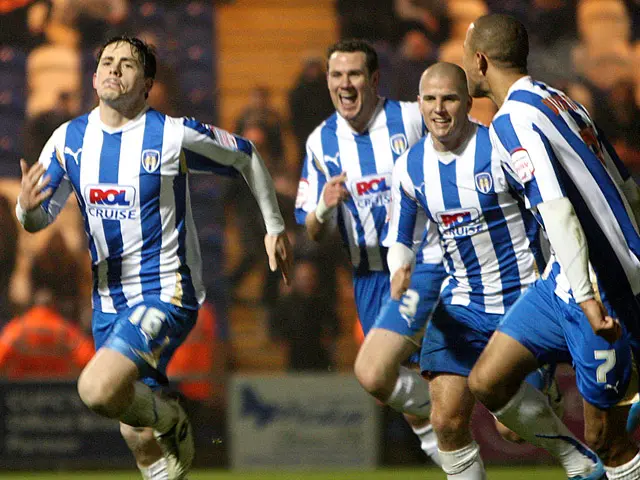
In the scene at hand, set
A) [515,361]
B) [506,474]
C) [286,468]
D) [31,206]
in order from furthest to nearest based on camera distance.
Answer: [286,468]
[506,474]
[31,206]
[515,361]

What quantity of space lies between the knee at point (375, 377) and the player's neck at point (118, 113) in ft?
5.12

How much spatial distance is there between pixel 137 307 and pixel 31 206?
0.63m

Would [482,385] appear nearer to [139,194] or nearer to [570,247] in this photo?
[570,247]

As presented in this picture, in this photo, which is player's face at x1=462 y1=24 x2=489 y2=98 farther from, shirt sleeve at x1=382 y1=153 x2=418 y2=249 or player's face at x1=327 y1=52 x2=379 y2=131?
player's face at x1=327 y1=52 x2=379 y2=131

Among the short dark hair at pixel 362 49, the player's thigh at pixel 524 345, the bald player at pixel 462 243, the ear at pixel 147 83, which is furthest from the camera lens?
the short dark hair at pixel 362 49

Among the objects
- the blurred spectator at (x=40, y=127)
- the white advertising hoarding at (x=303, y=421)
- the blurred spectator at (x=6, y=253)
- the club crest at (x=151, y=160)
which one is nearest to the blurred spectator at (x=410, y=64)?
the white advertising hoarding at (x=303, y=421)

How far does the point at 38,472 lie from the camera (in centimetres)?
813

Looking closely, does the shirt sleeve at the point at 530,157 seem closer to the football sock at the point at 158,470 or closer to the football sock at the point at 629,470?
the football sock at the point at 629,470

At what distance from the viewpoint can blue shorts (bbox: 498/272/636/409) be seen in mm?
3848

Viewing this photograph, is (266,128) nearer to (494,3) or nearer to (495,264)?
(494,3)

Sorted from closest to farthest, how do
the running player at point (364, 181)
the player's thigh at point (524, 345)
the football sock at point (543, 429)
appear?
the player's thigh at point (524, 345) < the football sock at point (543, 429) < the running player at point (364, 181)

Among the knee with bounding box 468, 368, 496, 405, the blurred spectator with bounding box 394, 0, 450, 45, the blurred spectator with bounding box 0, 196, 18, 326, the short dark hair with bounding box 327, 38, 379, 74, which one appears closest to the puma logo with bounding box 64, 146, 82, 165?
the short dark hair with bounding box 327, 38, 379, 74

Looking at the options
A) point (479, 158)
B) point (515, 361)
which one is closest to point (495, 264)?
point (479, 158)

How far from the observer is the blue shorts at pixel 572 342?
385 centimetres
